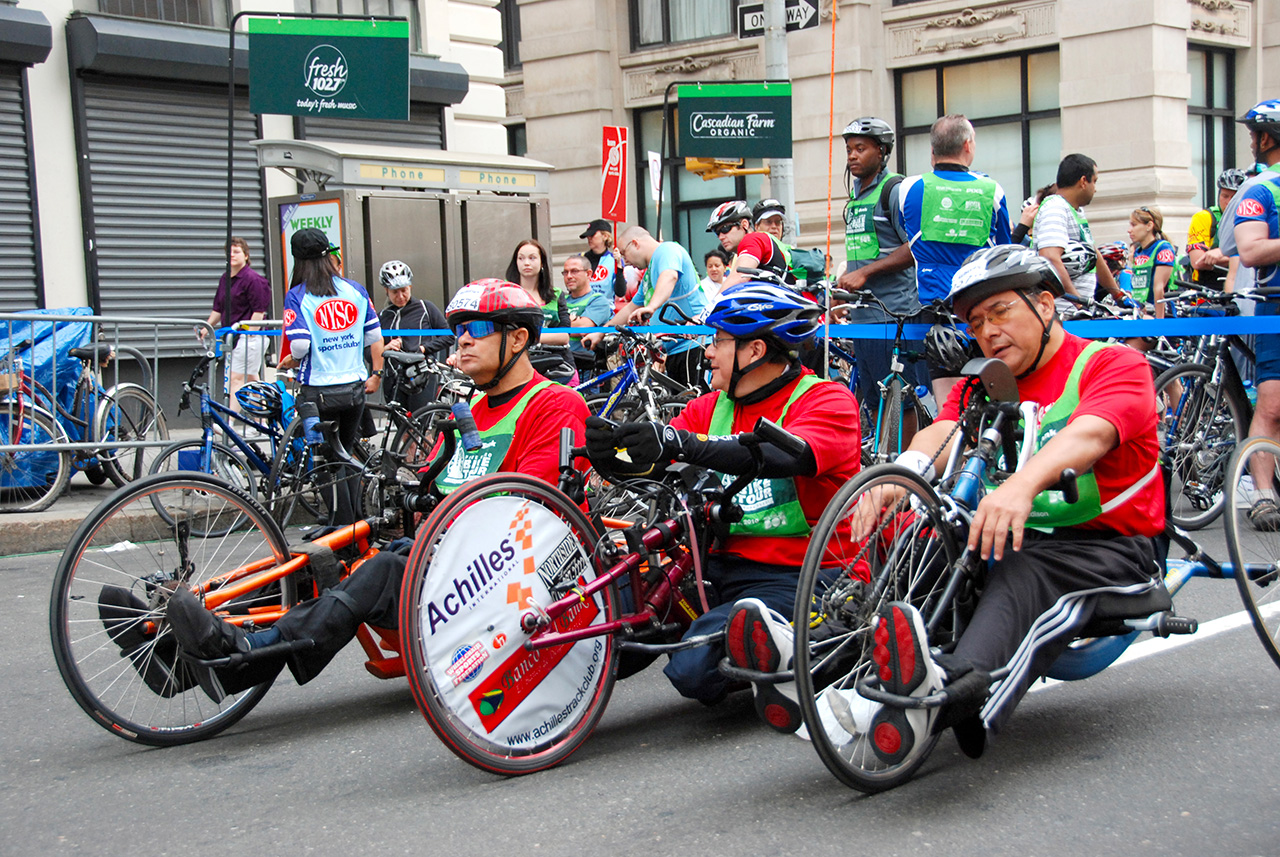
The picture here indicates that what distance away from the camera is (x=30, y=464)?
8805mm

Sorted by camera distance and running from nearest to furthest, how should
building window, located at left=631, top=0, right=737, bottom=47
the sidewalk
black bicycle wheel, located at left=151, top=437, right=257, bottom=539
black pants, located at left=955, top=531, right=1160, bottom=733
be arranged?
black pants, located at left=955, top=531, right=1160, bottom=733, black bicycle wheel, located at left=151, top=437, right=257, bottom=539, the sidewalk, building window, located at left=631, top=0, right=737, bottom=47

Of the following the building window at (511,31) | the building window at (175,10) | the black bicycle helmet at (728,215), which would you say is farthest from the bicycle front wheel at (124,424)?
the building window at (511,31)

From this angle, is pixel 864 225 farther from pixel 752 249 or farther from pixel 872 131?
pixel 752 249

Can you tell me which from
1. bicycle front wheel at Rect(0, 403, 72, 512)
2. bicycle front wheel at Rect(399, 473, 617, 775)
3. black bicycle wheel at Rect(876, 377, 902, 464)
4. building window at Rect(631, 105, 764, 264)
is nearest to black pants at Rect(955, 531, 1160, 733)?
bicycle front wheel at Rect(399, 473, 617, 775)

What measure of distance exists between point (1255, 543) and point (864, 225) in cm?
408

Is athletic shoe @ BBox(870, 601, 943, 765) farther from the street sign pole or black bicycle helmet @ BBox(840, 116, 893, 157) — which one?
the street sign pole

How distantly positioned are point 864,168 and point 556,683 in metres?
4.71

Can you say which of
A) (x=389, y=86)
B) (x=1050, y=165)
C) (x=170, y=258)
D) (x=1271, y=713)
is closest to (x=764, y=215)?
(x=389, y=86)

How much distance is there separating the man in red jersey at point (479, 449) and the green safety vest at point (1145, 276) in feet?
33.5

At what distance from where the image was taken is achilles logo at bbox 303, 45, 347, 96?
33.8ft

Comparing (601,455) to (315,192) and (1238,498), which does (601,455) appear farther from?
(315,192)

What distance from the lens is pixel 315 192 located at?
46.0 ft

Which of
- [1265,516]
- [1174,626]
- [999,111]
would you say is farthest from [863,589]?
[999,111]

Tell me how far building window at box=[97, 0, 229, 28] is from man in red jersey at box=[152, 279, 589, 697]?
1073 centimetres
